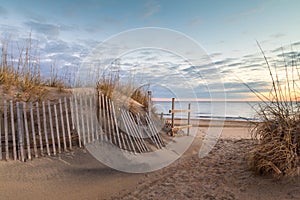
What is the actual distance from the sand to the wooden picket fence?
15.4 inches

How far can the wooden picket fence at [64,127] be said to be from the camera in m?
5.61

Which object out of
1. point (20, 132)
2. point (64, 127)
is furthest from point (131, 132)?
point (20, 132)

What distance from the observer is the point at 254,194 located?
372cm

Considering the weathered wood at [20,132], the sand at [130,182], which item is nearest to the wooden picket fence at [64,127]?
the weathered wood at [20,132]

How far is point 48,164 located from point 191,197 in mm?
3159

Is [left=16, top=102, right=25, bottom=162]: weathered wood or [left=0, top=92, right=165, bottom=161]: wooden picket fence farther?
[left=0, top=92, right=165, bottom=161]: wooden picket fence

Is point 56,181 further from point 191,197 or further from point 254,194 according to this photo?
point 254,194

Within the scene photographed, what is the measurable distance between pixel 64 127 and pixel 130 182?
248cm

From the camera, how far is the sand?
12.7 ft

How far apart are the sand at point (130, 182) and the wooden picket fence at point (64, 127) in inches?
15.4

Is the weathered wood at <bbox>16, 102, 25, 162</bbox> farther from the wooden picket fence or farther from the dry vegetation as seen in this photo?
the dry vegetation

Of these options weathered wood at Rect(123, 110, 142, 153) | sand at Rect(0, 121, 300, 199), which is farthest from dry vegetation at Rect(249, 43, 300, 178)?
weathered wood at Rect(123, 110, 142, 153)

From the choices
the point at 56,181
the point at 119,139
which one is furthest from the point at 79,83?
the point at 56,181

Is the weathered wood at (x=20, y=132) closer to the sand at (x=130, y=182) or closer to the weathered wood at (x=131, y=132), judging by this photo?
the sand at (x=130, y=182)
